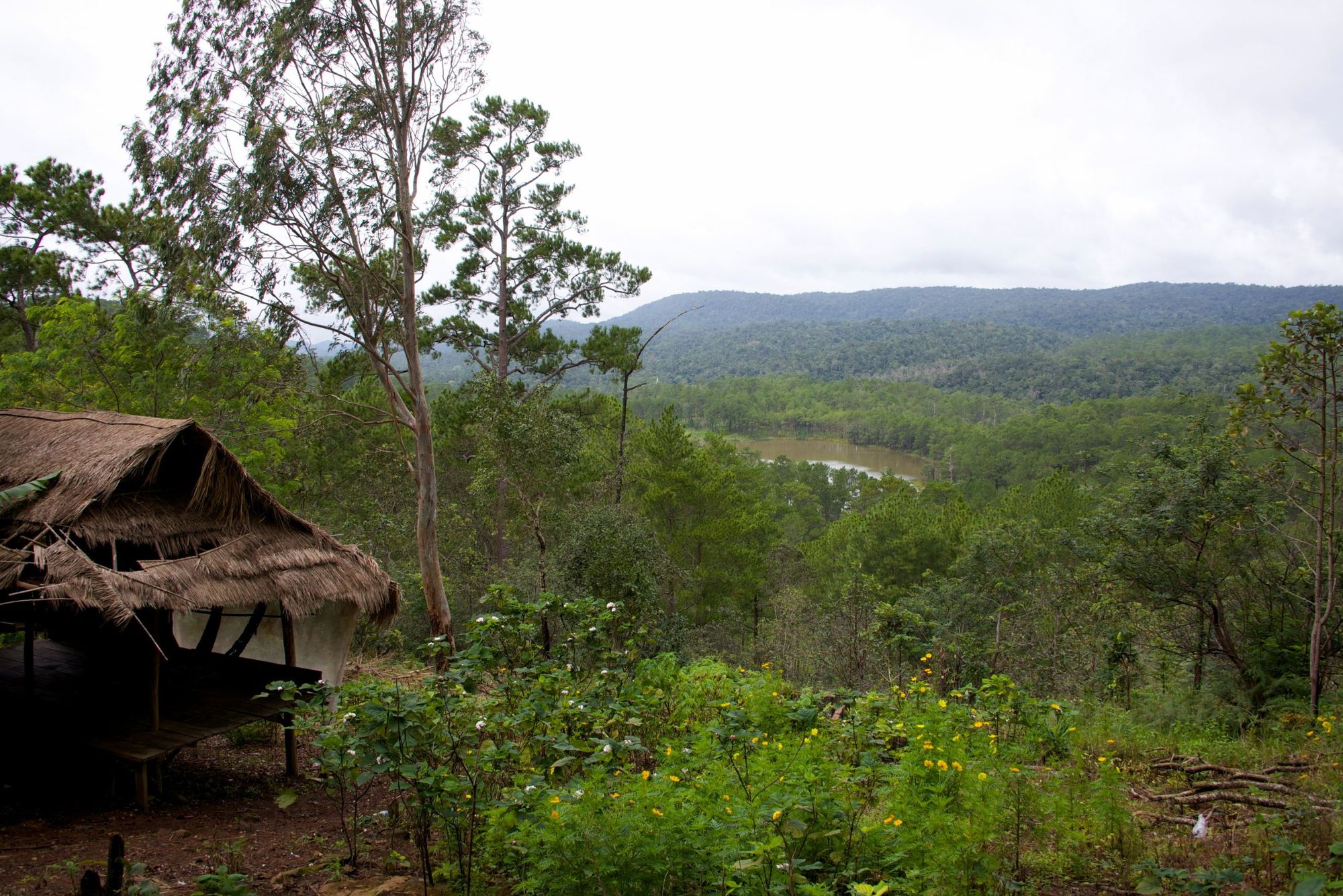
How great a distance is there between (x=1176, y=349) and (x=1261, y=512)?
12012 centimetres

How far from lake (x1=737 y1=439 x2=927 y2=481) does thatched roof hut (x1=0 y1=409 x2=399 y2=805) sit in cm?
5927

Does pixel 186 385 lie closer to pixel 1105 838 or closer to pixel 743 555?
pixel 1105 838

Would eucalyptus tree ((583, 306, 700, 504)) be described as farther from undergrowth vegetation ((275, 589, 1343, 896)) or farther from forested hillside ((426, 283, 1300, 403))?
forested hillside ((426, 283, 1300, 403))

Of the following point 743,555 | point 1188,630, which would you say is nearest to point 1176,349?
point 743,555

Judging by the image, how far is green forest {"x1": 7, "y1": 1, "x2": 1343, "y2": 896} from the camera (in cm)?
331

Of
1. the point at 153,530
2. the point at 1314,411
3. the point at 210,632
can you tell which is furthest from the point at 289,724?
the point at 1314,411

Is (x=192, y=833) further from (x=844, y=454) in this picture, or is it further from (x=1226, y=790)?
(x=844, y=454)

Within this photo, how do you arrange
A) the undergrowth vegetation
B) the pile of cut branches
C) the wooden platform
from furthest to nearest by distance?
the wooden platform
the pile of cut branches
the undergrowth vegetation

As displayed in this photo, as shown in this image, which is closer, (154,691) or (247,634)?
(154,691)

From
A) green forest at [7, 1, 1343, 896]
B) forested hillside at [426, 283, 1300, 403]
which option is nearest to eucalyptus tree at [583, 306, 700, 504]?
green forest at [7, 1, 1343, 896]

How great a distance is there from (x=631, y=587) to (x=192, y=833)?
770 centimetres

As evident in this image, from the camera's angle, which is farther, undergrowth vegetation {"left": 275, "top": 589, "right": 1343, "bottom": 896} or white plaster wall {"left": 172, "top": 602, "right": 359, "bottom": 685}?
white plaster wall {"left": 172, "top": 602, "right": 359, "bottom": 685}

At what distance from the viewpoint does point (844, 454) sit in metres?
75.9

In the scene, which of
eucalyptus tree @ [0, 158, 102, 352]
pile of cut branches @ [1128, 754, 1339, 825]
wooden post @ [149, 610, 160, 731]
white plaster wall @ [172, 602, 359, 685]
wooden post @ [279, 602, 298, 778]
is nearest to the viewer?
pile of cut branches @ [1128, 754, 1339, 825]
